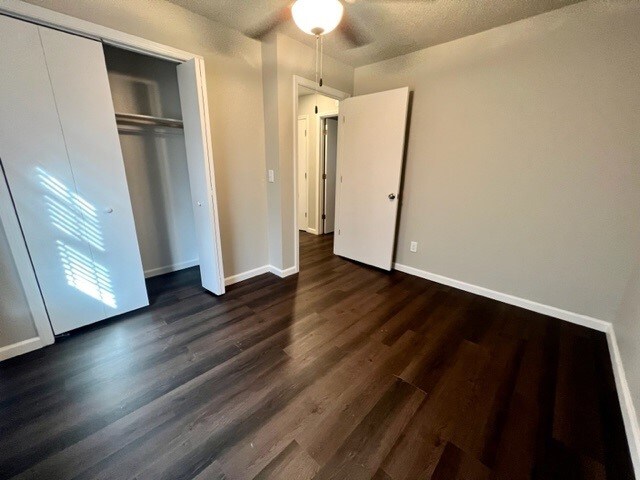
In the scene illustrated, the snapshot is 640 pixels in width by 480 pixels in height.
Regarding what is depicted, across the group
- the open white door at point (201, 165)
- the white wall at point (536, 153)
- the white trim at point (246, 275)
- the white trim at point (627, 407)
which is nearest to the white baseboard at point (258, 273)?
the white trim at point (246, 275)

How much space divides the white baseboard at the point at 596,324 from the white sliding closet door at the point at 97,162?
9.28 ft

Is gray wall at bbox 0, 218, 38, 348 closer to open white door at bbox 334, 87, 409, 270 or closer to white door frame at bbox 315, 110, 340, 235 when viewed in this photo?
open white door at bbox 334, 87, 409, 270

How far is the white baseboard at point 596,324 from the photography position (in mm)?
1216

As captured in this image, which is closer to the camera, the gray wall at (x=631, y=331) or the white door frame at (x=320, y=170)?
the gray wall at (x=631, y=331)

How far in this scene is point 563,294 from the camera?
218cm

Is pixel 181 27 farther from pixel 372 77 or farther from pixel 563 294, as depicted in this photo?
pixel 563 294

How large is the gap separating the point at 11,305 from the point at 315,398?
6.65ft

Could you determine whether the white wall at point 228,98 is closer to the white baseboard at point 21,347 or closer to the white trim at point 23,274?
the white trim at point 23,274

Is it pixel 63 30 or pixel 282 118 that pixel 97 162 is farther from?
pixel 282 118

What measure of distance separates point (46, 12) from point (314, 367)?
8.80 ft

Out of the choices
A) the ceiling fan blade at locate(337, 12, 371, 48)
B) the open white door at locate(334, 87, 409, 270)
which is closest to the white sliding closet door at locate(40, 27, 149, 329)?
the ceiling fan blade at locate(337, 12, 371, 48)

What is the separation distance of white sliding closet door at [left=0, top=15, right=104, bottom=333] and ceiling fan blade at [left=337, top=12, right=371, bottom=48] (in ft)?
6.73

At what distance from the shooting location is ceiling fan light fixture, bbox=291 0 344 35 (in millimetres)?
1437

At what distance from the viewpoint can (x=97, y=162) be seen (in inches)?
71.7
